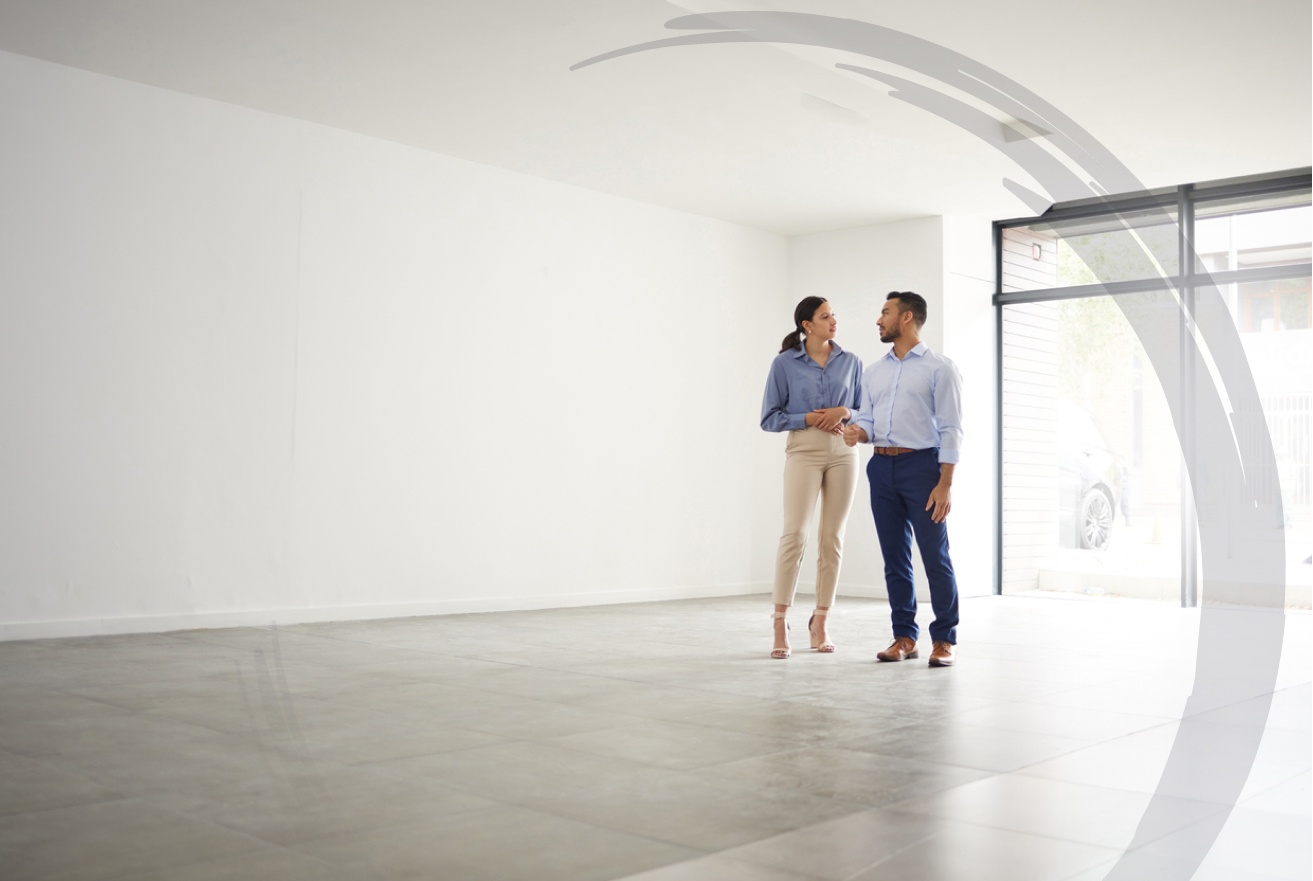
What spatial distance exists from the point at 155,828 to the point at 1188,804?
7.32 feet

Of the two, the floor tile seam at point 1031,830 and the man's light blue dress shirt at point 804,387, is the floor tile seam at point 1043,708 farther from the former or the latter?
the man's light blue dress shirt at point 804,387

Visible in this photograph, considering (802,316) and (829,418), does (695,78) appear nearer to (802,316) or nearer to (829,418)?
(802,316)

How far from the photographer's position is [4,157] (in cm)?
546

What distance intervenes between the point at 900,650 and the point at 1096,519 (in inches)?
178

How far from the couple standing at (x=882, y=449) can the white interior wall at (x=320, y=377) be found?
2.66 meters

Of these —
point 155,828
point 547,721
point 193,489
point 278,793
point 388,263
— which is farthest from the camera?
point 388,263

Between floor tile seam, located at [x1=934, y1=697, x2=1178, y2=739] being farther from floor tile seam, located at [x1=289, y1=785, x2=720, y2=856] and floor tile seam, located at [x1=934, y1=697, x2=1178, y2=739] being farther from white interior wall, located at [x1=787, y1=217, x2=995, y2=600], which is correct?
white interior wall, located at [x1=787, y1=217, x2=995, y2=600]

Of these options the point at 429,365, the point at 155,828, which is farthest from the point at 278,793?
the point at 429,365

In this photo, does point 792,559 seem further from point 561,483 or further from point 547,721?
point 561,483

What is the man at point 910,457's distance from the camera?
4828 millimetres

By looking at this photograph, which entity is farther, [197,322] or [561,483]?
[561,483]

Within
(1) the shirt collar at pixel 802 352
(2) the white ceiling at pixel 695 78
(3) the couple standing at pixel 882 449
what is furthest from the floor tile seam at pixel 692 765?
(2) the white ceiling at pixel 695 78

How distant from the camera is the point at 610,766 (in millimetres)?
2973

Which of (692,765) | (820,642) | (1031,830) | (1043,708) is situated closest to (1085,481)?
(820,642)
